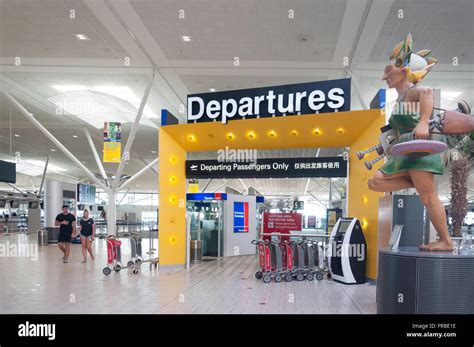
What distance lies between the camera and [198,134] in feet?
29.2

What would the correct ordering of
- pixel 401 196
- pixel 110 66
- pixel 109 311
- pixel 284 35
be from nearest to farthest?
pixel 109 311
pixel 401 196
pixel 284 35
pixel 110 66

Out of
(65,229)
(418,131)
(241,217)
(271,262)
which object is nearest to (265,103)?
(271,262)

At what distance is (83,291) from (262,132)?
16.2 feet

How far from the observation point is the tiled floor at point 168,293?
5469mm

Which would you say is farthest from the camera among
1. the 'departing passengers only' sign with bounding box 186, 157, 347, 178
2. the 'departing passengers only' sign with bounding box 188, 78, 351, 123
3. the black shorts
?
the black shorts

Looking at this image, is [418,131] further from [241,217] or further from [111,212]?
[111,212]

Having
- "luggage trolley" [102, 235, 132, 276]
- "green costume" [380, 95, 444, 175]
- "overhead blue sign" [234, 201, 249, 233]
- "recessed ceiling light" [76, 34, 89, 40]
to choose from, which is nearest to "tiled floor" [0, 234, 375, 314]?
"luggage trolley" [102, 235, 132, 276]

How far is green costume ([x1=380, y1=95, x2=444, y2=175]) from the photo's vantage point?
155 inches

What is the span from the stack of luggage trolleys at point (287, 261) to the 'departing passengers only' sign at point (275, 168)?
1.71 meters

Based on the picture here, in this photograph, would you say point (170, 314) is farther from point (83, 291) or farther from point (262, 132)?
point (262, 132)

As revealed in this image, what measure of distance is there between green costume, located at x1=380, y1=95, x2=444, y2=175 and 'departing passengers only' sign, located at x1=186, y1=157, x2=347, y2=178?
4339mm

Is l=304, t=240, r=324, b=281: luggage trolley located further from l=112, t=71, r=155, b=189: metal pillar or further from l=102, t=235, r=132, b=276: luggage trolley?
l=112, t=71, r=155, b=189: metal pillar
